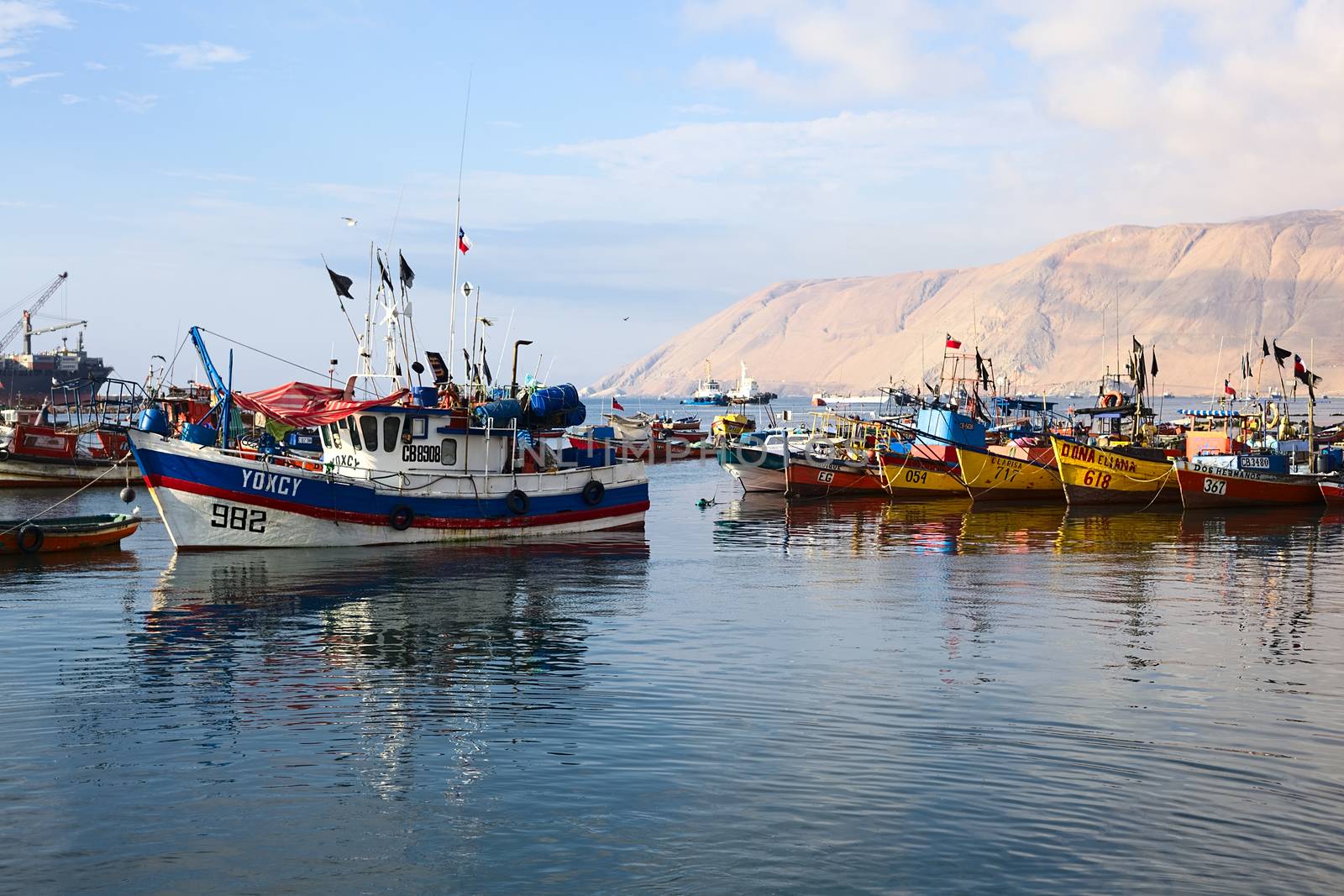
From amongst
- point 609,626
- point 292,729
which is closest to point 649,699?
point 292,729

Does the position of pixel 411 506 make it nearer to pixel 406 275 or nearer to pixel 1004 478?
pixel 406 275

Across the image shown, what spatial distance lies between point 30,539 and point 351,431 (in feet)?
27.9

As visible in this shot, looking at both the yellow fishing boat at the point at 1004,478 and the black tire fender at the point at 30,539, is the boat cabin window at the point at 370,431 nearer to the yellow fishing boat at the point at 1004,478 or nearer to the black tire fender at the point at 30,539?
the black tire fender at the point at 30,539

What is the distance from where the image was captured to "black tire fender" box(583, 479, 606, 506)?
127 feet

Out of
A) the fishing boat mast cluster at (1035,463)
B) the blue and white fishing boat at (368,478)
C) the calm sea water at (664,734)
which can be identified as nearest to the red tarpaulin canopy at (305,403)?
the blue and white fishing boat at (368,478)

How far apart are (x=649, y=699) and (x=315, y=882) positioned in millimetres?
6894

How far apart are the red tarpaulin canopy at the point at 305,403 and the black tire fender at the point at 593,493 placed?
262 inches

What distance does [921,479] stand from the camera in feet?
183

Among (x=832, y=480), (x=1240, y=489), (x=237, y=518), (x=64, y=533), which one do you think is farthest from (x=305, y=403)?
(x=1240, y=489)

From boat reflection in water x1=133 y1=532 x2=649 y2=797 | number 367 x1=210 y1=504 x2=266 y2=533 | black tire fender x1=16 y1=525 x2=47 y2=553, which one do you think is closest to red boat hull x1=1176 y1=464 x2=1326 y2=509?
boat reflection in water x1=133 y1=532 x2=649 y2=797

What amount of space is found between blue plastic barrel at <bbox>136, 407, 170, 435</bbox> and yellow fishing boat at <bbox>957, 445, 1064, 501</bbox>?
3294 centimetres

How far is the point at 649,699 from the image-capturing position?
17016mm

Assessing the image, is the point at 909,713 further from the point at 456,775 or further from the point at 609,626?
the point at 609,626

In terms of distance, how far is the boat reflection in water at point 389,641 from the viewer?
51.7 feet
